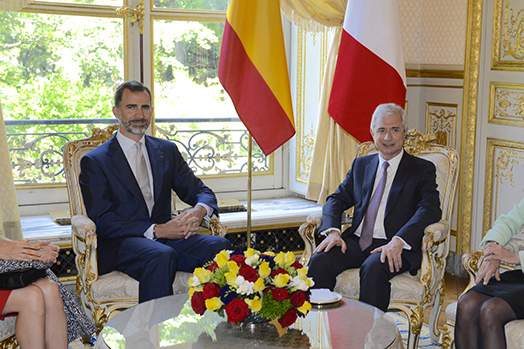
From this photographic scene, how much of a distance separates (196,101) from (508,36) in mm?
2248

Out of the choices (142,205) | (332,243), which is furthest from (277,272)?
(142,205)

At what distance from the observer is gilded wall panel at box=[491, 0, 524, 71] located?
12.7 ft

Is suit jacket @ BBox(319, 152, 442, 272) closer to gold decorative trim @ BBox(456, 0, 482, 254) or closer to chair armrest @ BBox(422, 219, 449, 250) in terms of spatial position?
chair armrest @ BBox(422, 219, 449, 250)

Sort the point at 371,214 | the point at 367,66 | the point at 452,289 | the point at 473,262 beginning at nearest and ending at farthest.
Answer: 1. the point at 473,262
2. the point at 371,214
3. the point at 367,66
4. the point at 452,289

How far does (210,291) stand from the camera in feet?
6.78

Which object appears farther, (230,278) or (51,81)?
(51,81)

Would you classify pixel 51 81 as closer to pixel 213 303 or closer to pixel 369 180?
pixel 369 180

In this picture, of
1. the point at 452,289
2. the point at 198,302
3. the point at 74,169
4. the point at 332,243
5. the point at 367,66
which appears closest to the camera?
the point at 198,302

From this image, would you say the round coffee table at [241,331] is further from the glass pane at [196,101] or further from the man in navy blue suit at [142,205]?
the glass pane at [196,101]

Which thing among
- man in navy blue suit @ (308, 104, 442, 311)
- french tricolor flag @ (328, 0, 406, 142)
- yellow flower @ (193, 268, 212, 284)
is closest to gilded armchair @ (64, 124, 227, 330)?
man in navy blue suit @ (308, 104, 442, 311)

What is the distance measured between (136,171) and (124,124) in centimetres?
27

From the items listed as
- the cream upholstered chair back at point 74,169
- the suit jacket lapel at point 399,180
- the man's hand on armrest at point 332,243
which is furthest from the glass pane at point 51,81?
the suit jacket lapel at point 399,180

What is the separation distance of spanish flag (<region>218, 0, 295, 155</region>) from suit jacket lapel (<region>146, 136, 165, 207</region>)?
20.7 inches

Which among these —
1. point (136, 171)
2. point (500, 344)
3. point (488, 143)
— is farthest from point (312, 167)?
point (500, 344)
